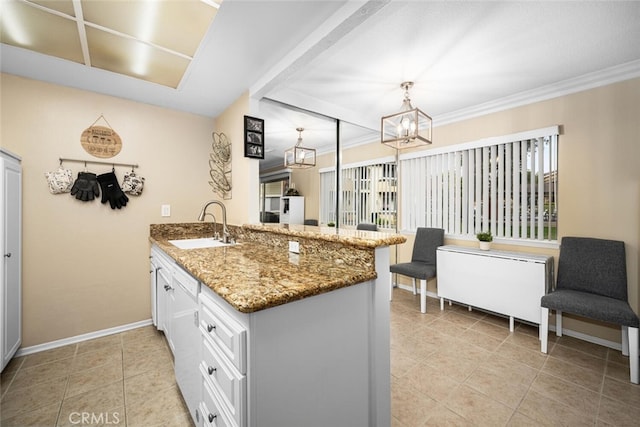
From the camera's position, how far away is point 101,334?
246 centimetres

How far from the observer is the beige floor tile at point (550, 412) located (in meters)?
1.46

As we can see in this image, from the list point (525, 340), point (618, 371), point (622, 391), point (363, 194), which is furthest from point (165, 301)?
point (618, 371)

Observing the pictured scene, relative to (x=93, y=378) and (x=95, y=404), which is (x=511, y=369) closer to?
(x=95, y=404)

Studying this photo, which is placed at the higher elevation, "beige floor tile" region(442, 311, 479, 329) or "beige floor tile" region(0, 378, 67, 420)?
"beige floor tile" region(442, 311, 479, 329)

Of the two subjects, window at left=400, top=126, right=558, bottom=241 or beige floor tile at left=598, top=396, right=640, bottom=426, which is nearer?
beige floor tile at left=598, top=396, right=640, bottom=426

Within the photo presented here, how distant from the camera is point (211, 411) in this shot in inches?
43.2

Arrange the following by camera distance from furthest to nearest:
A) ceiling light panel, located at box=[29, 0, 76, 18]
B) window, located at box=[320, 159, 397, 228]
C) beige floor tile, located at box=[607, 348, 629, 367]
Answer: window, located at box=[320, 159, 397, 228] → beige floor tile, located at box=[607, 348, 629, 367] → ceiling light panel, located at box=[29, 0, 76, 18]

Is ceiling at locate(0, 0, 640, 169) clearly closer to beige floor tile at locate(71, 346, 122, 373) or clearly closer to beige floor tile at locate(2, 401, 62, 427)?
beige floor tile at locate(71, 346, 122, 373)

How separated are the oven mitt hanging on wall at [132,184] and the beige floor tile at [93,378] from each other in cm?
153

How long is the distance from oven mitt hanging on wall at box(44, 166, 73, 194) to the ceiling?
2.57 ft

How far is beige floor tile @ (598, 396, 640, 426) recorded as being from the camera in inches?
57.4

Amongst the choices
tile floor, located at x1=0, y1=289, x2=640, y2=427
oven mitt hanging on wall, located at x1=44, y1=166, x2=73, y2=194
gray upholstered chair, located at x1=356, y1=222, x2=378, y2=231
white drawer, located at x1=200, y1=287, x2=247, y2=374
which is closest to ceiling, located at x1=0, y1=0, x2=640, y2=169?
oven mitt hanging on wall, located at x1=44, y1=166, x2=73, y2=194

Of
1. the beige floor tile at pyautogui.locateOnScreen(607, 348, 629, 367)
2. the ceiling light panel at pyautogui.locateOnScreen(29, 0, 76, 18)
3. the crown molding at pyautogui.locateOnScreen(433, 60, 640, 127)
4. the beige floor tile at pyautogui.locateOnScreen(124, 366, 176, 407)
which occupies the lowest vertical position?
the beige floor tile at pyautogui.locateOnScreen(124, 366, 176, 407)

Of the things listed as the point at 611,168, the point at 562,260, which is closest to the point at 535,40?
the point at 611,168
